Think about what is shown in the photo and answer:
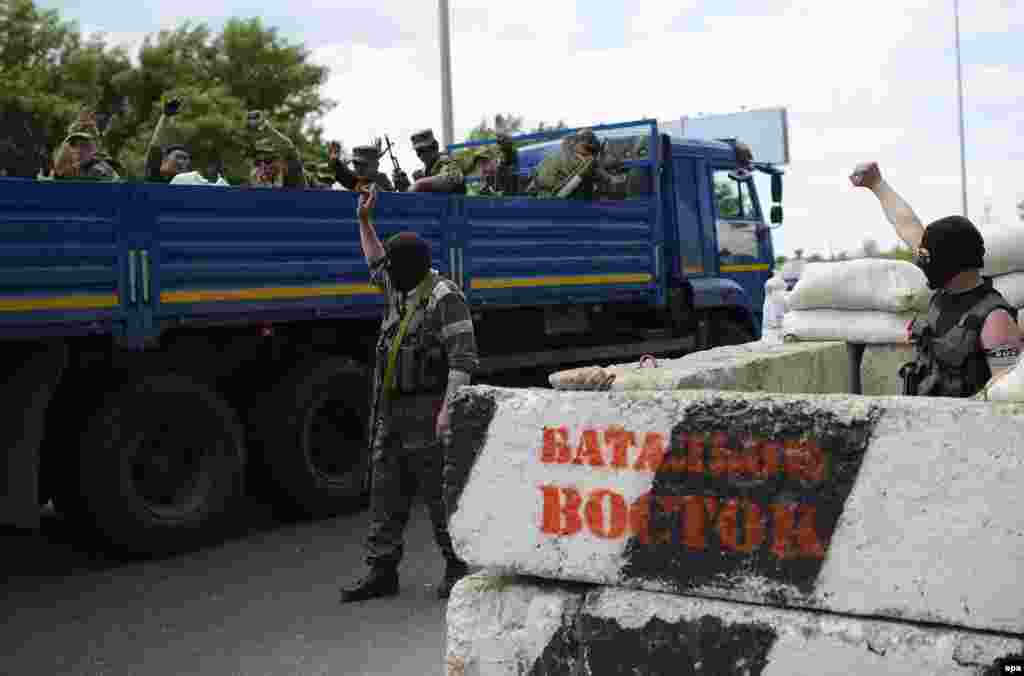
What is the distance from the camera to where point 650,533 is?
2.24 metres

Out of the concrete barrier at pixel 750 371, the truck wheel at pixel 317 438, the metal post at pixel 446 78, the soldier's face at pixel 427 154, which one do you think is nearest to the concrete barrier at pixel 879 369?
the concrete barrier at pixel 750 371

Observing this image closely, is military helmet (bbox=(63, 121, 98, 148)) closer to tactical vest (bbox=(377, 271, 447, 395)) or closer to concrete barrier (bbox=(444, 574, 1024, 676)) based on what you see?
tactical vest (bbox=(377, 271, 447, 395))

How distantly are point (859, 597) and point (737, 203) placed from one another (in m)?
9.60

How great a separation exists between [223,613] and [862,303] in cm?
303

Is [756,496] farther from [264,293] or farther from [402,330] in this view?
[264,293]

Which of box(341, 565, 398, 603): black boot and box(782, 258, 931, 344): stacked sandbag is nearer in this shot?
box(782, 258, 931, 344): stacked sandbag

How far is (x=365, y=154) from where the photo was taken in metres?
9.15

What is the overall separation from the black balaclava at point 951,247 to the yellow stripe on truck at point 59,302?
4.42 metres

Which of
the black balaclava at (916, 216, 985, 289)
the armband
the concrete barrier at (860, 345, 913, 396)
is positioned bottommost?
the concrete barrier at (860, 345, 913, 396)

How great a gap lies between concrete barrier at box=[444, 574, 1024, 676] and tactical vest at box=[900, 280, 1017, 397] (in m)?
1.17

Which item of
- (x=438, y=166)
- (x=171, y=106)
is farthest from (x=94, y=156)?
(x=438, y=166)

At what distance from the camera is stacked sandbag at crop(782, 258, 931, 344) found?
4941mm

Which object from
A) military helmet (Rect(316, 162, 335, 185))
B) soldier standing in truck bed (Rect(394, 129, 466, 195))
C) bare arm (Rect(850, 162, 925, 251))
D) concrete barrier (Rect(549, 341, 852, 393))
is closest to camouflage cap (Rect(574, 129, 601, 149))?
soldier standing in truck bed (Rect(394, 129, 466, 195))

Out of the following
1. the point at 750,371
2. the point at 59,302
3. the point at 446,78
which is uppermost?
the point at 446,78
